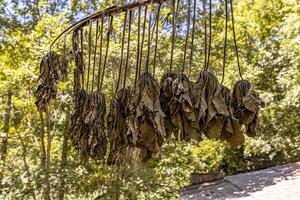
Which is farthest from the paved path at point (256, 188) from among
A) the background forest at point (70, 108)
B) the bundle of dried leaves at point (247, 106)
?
the bundle of dried leaves at point (247, 106)

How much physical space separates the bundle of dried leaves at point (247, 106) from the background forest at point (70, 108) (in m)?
Answer: 2.65

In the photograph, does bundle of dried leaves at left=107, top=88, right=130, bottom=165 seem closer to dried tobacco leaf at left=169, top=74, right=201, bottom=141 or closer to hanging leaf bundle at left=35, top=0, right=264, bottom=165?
hanging leaf bundle at left=35, top=0, right=264, bottom=165

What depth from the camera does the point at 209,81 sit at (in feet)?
1.81

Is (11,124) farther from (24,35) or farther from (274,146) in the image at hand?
(274,146)

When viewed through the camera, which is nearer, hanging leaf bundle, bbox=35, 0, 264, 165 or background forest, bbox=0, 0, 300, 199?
hanging leaf bundle, bbox=35, 0, 264, 165

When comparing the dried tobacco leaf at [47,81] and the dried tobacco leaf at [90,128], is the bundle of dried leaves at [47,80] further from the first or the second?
the dried tobacco leaf at [90,128]

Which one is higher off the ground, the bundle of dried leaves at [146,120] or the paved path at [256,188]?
the bundle of dried leaves at [146,120]

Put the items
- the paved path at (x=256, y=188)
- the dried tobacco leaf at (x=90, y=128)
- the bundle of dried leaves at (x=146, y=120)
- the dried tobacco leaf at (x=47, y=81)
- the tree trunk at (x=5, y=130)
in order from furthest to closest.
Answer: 1. the tree trunk at (x=5, y=130)
2. the paved path at (x=256, y=188)
3. the dried tobacco leaf at (x=47, y=81)
4. the dried tobacco leaf at (x=90, y=128)
5. the bundle of dried leaves at (x=146, y=120)

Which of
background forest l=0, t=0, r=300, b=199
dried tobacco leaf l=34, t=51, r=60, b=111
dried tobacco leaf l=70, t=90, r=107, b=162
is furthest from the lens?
background forest l=0, t=0, r=300, b=199

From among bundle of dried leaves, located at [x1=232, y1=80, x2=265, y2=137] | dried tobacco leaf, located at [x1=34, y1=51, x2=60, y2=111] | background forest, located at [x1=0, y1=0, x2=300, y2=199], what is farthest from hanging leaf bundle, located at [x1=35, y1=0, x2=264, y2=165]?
background forest, located at [x1=0, y1=0, x2=300, y2=199]

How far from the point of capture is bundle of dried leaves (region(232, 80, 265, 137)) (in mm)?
560

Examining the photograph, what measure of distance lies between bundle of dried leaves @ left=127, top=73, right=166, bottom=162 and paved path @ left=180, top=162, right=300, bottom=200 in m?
2.85

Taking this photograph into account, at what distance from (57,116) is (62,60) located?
13.1 feet

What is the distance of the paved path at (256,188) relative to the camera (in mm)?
3297
